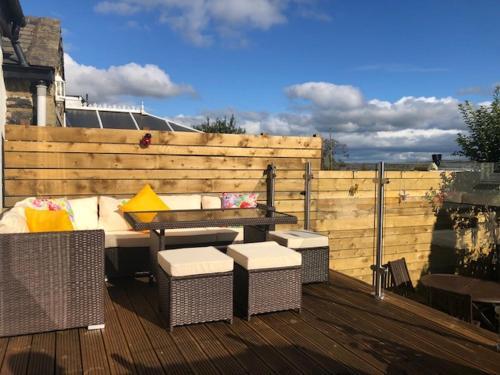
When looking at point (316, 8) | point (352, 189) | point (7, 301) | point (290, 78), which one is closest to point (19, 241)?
point (7, 301)

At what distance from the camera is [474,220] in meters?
4.98

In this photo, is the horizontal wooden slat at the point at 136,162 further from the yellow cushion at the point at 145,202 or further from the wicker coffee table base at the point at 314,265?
the wicker coffee table base at the point at 314,265

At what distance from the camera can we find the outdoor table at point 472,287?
3711 millimetres

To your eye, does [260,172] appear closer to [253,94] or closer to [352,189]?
[352,189]

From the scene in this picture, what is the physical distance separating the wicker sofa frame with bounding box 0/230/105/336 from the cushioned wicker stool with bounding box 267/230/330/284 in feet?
5.76

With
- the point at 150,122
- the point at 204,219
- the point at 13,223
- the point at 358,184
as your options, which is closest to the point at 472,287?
the point at 358,184

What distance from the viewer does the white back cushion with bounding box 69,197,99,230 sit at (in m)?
4.12

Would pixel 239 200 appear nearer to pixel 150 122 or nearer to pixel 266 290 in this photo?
pixel 266 290

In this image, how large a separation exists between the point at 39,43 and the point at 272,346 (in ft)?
22.5

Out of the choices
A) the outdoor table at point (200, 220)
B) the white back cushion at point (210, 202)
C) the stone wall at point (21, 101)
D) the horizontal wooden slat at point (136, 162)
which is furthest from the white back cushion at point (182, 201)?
the stone wall at point (21, 101)

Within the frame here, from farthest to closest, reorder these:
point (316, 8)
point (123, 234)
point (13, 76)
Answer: point (316, 8) < point (13, 76) < point (123, 234)

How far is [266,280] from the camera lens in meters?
3.00

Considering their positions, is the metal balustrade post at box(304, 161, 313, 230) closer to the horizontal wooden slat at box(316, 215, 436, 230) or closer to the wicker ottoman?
the horizontal wooden slat at box(316, 215, 436, 230)

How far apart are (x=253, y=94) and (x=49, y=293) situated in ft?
41.4
